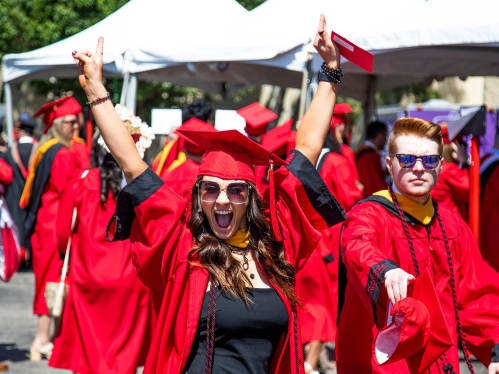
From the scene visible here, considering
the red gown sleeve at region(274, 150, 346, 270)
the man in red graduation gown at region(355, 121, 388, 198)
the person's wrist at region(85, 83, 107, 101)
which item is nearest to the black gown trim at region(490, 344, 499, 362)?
the red gown sleeve at region(274, 150, 346, 270)

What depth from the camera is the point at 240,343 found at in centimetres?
323

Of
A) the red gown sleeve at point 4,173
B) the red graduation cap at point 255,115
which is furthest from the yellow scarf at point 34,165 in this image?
the red graduation cap at point 255,115

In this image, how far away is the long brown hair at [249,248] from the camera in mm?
3217

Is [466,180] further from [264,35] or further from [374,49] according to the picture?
[264,35]

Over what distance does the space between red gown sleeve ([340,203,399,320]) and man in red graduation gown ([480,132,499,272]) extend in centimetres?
327

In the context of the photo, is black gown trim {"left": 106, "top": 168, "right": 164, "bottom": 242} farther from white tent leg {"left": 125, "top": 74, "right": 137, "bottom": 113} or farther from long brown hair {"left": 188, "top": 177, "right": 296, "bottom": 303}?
white tent leg {"left": 125, "top": 74, "right": 137, "bottom": 113}

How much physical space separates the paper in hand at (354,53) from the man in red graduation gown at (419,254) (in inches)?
18.2

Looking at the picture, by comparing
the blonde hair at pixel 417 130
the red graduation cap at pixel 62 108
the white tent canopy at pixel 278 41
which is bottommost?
the blonde hair at pixel 417 130

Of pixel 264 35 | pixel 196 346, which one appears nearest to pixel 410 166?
pixel 196 346

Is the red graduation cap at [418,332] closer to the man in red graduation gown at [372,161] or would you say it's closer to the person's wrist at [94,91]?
the person's wrist at [94,91]

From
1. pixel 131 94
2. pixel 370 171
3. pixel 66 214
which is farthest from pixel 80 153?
pixel 370 171

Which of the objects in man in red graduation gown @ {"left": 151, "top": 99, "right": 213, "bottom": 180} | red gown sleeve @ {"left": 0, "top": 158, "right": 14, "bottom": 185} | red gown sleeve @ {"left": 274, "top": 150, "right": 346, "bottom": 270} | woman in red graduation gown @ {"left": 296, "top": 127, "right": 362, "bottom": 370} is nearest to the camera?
red gown sleeve @ {"left": 274, "top": 150, "right": 346, "bottom": 270}

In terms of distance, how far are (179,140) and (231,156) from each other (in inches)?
168

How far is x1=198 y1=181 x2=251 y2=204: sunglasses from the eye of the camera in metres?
3.29
